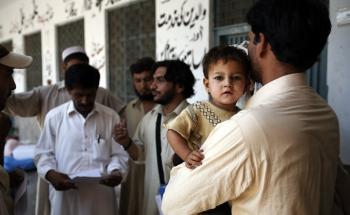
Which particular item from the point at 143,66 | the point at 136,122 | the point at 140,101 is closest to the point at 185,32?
the point at 143,66

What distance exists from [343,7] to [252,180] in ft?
8.12

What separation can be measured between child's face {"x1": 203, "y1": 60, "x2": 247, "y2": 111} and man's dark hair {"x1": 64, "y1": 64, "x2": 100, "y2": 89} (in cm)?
102

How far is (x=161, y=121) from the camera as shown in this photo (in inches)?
103

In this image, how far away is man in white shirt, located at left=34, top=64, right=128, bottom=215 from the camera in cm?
241

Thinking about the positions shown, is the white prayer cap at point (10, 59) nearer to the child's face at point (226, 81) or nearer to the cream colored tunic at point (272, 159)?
the child's face at point (226, 81)

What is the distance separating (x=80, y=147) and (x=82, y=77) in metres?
0.47

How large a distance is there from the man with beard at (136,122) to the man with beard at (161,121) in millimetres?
380

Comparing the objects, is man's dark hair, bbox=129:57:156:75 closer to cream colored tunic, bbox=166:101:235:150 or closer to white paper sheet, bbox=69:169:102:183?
white paper sheet, bbox=69:169:102:183

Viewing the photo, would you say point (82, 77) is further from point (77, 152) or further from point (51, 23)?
point (51, 23)

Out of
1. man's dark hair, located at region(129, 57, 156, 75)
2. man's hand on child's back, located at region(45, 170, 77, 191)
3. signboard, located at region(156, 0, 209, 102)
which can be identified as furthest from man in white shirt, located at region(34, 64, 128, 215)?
signboard, located at region(156, 0, 209, 102)

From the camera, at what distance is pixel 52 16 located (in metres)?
8.85

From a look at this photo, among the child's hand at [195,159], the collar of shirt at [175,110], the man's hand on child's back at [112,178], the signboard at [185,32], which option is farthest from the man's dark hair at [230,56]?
the signboard at [185,32]

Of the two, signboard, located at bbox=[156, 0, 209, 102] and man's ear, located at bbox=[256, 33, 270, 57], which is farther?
signboard, located at bbox=[156, 0, 209, 102]

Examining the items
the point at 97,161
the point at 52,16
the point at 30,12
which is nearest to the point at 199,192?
A: the point at 97,161
